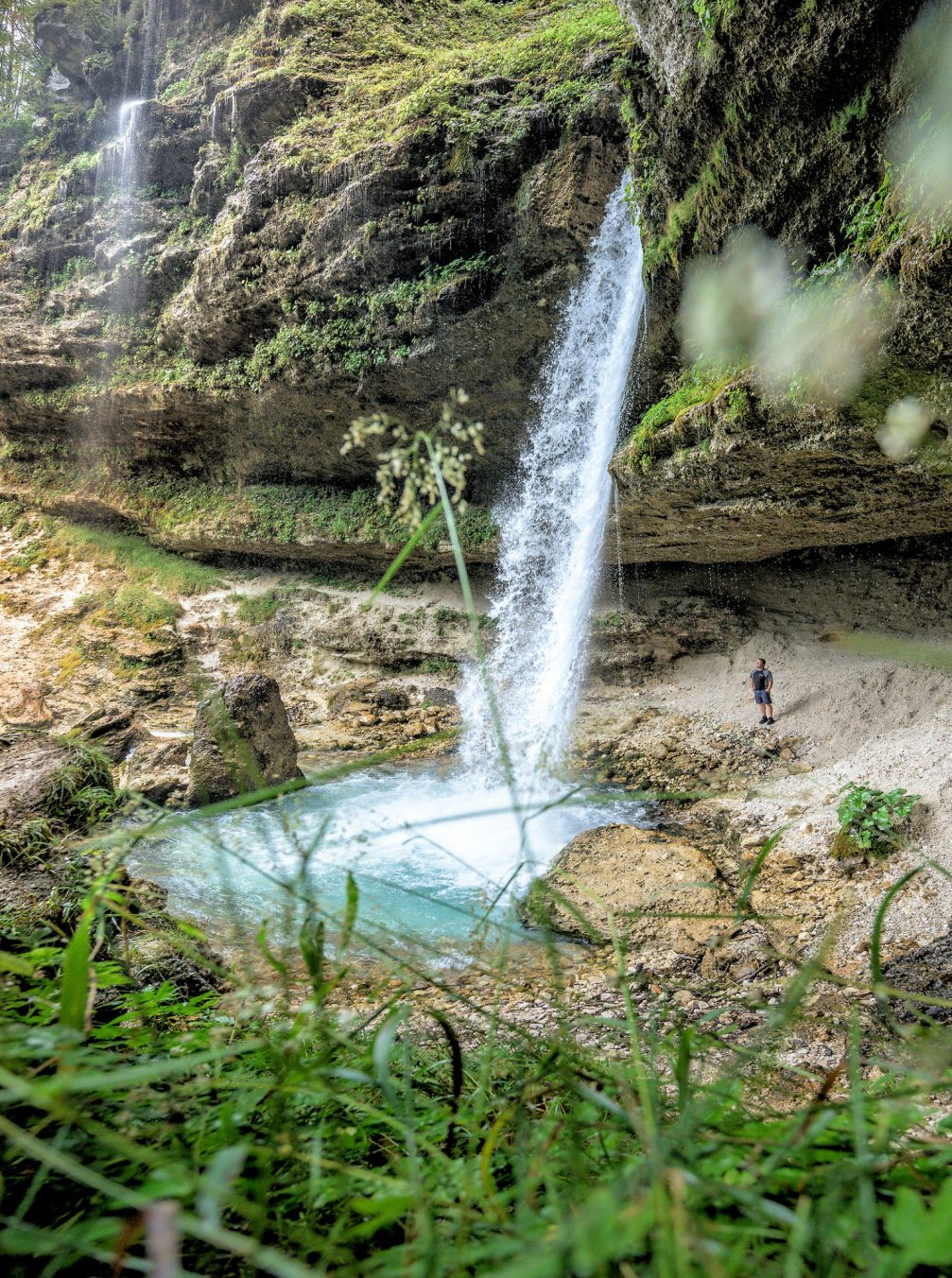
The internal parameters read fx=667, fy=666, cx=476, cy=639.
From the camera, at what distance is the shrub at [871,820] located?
566 cm

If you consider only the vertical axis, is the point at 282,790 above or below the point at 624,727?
above

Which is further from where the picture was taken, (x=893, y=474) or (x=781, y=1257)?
(x=893, y=474)

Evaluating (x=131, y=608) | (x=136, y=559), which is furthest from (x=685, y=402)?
(x=136, y=559)

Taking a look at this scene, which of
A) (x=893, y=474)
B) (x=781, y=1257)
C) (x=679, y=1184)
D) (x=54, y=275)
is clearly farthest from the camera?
(x=54, y=275)

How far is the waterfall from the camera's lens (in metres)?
9.02

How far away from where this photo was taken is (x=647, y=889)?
211 inches

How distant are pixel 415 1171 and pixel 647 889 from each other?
5.22 metres

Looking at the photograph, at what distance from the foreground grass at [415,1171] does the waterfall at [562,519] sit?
7.71 m

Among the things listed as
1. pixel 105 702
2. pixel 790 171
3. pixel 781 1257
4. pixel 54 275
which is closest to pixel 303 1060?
pixel 781 1257

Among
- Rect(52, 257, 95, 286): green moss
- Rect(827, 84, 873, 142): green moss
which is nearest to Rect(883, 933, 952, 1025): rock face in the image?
Rect(827, 84, 873, 142): green moss

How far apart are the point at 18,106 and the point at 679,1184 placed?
24859 millimetres

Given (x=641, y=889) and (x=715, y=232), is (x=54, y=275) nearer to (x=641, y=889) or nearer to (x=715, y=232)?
(x=715, y=232)

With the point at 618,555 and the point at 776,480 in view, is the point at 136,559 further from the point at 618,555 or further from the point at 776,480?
the point at 776,480

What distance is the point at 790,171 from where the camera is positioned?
5461 millimetres
